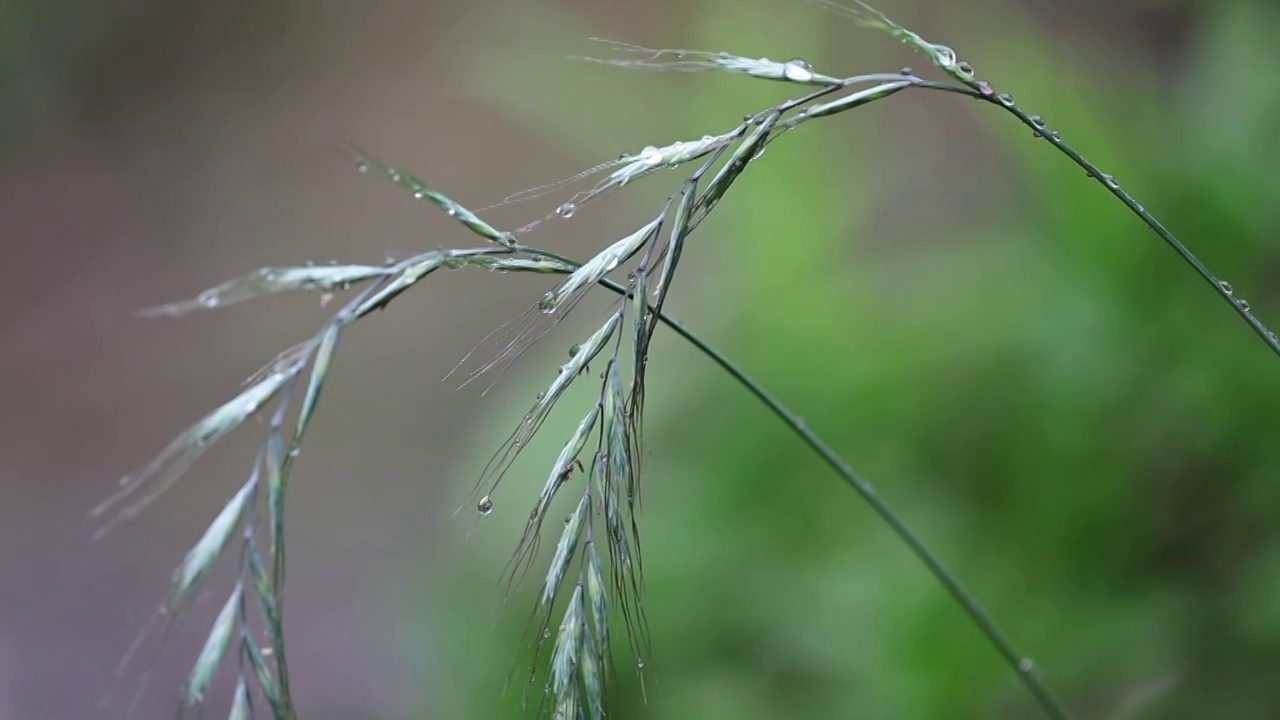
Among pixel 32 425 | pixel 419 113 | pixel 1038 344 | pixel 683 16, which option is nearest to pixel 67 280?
pixel 32 425

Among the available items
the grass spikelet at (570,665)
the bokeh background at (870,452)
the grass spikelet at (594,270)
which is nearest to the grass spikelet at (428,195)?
the grass spikelet at (594,270)

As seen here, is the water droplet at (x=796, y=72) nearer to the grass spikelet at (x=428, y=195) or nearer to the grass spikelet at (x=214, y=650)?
the grass spikelet at (x=428, y=195)

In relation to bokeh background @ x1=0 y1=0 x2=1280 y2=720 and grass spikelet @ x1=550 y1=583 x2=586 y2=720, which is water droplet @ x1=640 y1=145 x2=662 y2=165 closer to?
grass spikelet @ x1=550 y1=583 x2=586 y2=720

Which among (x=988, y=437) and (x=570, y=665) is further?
(x=988, y=437)

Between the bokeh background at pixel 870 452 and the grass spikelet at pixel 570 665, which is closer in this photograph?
the grass spikelet at pixel 570 665

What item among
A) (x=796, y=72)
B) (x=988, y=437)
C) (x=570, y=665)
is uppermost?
(x=988, y=437)

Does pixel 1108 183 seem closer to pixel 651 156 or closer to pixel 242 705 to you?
pixel 651 156

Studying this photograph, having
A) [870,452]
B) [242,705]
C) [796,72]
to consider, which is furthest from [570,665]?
[870,452]
